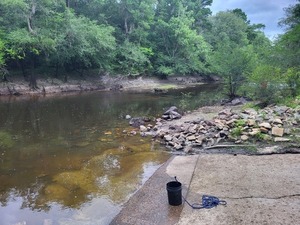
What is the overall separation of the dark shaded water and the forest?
26.6 feet

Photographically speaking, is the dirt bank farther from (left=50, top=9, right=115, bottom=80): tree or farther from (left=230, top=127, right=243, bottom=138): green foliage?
(left=230, top=127, right=243, bottom=138): green foliage

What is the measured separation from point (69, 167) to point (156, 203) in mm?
3239

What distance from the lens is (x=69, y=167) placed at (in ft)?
24.5

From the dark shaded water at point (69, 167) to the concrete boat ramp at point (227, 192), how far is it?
532 mm

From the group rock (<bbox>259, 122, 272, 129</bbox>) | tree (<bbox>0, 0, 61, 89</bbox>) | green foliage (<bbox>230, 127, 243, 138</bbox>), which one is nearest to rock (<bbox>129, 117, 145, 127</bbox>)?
green foliage (<bbox>230, 127, 243, 138</bbox>)

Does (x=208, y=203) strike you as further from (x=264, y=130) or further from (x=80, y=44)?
(x=80, y=44)

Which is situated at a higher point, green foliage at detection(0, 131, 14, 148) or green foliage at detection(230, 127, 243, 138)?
green foliage at detection(230, 127, 243, 138)

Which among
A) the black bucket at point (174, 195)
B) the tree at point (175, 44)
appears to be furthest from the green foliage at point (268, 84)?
the tree at point (175, 44)

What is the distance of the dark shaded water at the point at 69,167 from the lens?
5.25 meters

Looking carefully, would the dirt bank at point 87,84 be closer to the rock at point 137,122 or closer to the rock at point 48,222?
the rock at point 137,122

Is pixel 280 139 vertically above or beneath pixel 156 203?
above

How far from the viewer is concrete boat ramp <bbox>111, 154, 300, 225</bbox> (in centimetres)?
449

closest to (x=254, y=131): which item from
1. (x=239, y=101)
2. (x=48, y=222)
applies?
(x=48, y=222)

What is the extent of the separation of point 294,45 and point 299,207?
1528 cm
